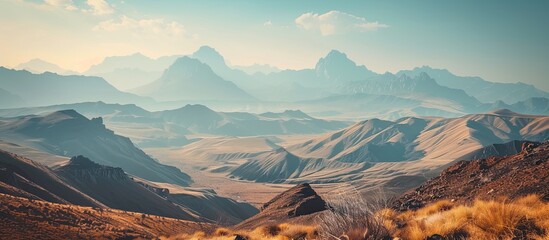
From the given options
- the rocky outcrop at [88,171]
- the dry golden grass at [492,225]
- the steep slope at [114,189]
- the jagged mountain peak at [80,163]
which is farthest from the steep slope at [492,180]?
the jagged mountain peak at [80,163]

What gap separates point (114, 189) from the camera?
97.9 metres

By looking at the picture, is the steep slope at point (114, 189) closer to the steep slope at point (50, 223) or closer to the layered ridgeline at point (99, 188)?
the layered ridgeline at point (99, 188)

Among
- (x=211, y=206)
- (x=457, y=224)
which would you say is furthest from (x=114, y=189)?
(x=457, y=224)

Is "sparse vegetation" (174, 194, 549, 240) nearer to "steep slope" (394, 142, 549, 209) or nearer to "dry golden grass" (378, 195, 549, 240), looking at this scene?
"dry golden grass" (378, 195, 549, 240)

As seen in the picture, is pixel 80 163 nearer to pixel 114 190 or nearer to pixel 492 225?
pixel 114 190

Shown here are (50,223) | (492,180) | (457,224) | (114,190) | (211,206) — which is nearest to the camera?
(457,224)

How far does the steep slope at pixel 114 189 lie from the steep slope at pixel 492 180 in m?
75.1

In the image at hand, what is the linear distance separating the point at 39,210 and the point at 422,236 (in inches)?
1114

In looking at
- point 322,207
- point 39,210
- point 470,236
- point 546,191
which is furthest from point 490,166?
point 39,210

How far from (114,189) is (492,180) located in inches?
3664

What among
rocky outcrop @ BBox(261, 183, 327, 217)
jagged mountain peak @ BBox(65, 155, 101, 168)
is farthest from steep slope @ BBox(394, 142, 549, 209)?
jagged mountain peak @ BBox(65, 155, 101, 168)

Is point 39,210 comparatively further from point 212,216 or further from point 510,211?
point 212,216

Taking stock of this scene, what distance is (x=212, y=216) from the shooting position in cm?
11844

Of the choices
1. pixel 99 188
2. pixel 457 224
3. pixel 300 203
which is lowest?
pixel 99 188
